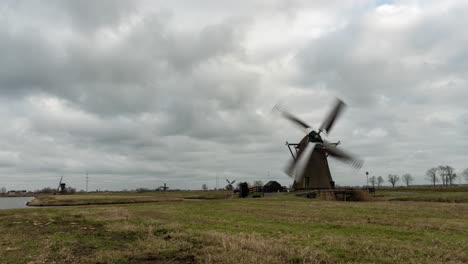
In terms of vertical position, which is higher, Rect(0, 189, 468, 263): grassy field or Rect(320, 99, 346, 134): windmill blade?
Rect(320, 99, 346, 134): windmill blade

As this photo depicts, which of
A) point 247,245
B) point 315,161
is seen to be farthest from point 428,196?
point 247,245

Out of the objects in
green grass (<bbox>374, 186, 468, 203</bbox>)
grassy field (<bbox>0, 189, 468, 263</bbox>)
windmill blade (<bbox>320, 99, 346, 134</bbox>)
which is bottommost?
green grass (<bbox>374, 186, 468, 203</bbox>)

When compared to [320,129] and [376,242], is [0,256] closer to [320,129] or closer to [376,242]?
[376,242]

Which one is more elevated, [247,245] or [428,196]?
[247,245]

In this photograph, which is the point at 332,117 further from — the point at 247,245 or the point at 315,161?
the point at 247,245

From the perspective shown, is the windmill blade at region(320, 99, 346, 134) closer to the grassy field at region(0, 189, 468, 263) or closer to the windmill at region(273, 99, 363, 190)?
the windmill at region(273, 99, 363, 190)

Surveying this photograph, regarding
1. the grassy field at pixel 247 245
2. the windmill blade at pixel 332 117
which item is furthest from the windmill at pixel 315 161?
the grassy field at pixel 247 245

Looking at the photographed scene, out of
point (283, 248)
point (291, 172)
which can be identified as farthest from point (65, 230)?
point (291, 172)

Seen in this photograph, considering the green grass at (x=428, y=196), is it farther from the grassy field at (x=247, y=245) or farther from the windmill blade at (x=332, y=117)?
the grassy field at (x=247, y=245)

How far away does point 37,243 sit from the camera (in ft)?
48.5

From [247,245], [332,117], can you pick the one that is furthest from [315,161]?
[247,245]

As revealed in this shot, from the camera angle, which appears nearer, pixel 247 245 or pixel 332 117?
pixel 247 245

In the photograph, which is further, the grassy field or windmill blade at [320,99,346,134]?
windmill blade at [320,99,346,134]

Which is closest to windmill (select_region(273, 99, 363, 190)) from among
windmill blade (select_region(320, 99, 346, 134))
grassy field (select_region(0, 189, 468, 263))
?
windmill blade (select_region(320, 99, 346, 134))
